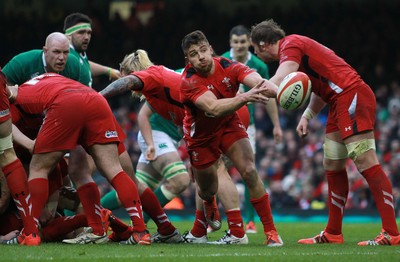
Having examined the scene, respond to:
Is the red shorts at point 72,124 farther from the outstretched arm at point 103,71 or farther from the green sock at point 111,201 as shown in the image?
the outstretched arm at point 103,71

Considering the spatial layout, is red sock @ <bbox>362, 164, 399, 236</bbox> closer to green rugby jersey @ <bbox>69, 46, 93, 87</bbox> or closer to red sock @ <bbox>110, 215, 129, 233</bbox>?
red sock @ <bbox>110, 215, 129, 233</bbox>

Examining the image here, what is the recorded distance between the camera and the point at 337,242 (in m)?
8.71

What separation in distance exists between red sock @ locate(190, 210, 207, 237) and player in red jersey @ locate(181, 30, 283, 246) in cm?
59

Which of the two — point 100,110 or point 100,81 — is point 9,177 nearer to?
point 100,110

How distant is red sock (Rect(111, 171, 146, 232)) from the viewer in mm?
7867

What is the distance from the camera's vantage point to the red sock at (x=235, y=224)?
8492 millimetres

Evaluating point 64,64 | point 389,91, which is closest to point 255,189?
point 64,64

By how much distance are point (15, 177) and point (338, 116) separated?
3.07 meters

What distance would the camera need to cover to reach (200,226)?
352 inches

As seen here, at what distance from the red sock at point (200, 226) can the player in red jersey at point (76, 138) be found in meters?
0.98

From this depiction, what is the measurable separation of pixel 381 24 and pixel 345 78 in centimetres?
1417

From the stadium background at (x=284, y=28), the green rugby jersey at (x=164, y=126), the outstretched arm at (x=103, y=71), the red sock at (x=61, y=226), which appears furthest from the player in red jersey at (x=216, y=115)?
the stadium background at (x=284, y=28)

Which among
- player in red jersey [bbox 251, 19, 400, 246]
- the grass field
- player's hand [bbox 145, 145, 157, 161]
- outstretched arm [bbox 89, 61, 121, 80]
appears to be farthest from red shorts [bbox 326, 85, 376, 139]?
outstretched arm [bbox 89, 61, 121, 80]

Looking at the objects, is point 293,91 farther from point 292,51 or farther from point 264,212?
point 264,212
